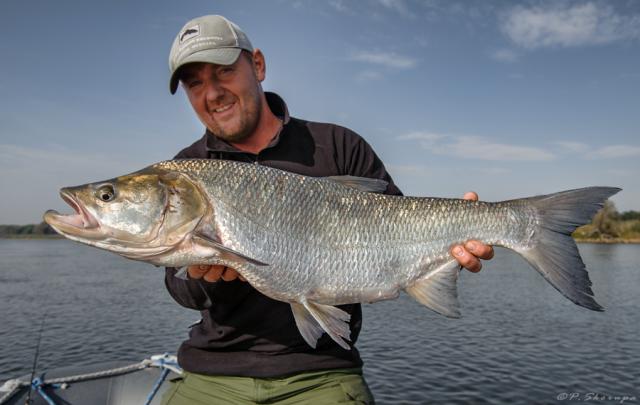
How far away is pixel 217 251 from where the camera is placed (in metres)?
3.07

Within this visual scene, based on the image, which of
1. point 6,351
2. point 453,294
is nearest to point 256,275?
point 453,294

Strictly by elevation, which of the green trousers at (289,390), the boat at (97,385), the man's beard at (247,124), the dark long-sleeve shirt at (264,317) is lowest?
the boat at (97,385)

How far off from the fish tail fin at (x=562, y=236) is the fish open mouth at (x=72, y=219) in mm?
2660

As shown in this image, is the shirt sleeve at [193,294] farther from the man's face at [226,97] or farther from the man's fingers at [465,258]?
the man's fingers at [465,258]

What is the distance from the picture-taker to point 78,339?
50.6 feet

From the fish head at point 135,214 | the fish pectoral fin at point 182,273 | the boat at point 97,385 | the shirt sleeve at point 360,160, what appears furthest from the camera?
the boat at point 97,385

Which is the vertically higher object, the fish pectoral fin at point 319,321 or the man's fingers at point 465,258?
the man's fingers at point 465,258

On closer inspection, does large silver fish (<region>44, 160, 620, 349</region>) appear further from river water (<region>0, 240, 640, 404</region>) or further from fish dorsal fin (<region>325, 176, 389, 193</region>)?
river water (<region>0, 240, 640, 404</region>)

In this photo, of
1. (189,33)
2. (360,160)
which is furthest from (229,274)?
(189,33)

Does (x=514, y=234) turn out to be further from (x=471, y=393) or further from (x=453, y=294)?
(x=471, y=393)

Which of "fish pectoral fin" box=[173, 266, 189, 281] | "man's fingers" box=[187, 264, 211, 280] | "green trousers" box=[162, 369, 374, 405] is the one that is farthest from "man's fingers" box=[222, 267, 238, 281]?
"green trousers" box=[162, 369, 374, 405]

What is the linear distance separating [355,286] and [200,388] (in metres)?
1.29

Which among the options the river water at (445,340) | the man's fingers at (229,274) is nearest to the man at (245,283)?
the man's fingers at (229,274)

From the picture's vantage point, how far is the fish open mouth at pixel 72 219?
296cm
